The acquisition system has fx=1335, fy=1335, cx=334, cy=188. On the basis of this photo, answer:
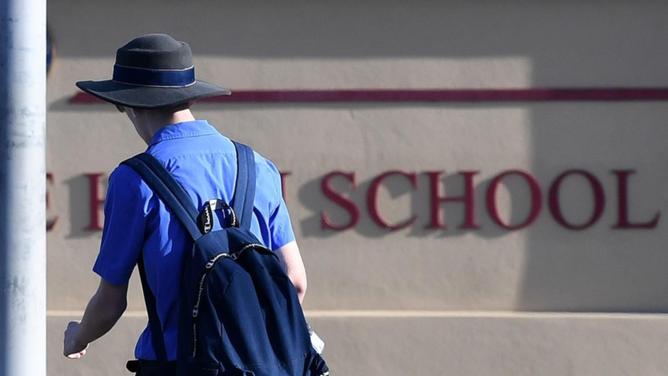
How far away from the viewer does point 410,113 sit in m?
6.73

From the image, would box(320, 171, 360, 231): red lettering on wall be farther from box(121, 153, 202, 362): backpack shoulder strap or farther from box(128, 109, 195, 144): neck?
box(121, 153, 202, 362): backpack shoulder strap

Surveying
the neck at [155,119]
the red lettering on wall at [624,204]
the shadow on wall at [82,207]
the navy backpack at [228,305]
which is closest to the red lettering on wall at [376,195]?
the red lettering on wall at [624,204]

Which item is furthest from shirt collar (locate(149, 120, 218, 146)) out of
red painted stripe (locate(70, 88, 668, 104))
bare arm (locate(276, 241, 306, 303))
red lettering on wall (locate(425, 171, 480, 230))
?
red lettering on wall (locate(425, 171, 480, 230))

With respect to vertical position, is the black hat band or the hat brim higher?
the black hat band

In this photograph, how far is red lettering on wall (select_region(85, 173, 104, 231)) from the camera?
22.2ft

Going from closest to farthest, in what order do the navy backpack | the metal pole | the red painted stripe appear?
the navy backpack, the metal pole, the red painted stripe

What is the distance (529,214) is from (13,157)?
3629 mm

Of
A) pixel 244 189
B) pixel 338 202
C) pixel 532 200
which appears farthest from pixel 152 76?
pixel 532 200

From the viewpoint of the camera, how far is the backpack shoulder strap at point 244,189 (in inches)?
130

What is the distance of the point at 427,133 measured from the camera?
22.1 feet

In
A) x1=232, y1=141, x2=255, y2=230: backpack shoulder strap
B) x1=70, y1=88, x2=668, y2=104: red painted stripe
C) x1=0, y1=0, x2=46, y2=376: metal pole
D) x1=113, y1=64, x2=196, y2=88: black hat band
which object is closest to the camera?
x1=232, y1=141, x2=255, y2=230: backpack shoulder strap

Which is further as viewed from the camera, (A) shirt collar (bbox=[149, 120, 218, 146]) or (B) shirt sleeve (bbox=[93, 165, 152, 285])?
(A) shirt collar (bbox=[149, 120, 218, 146])

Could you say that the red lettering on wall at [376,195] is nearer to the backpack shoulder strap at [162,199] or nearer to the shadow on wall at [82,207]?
the shadow on wall at [82,207]

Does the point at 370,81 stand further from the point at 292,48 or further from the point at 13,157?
the point at 13,157
